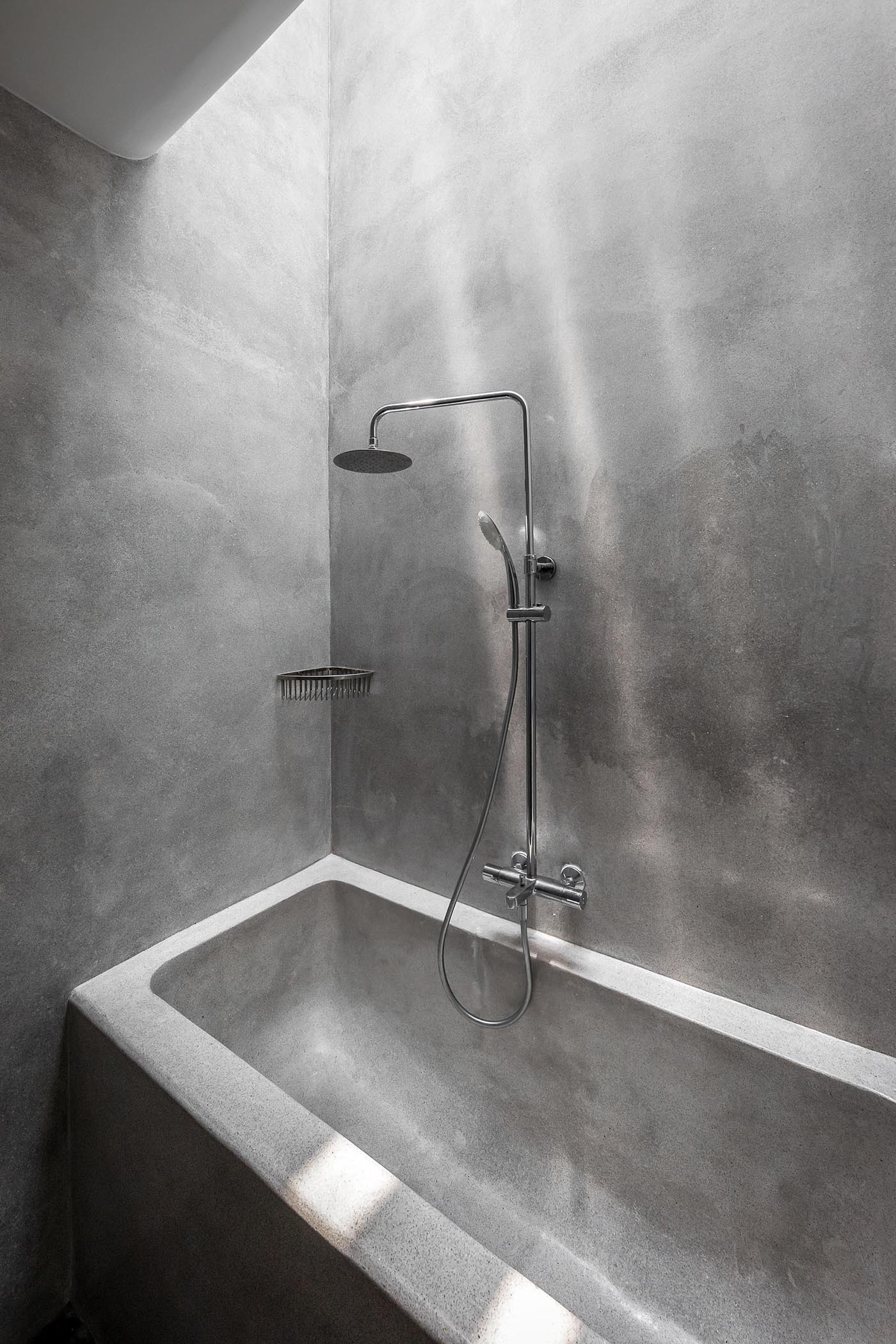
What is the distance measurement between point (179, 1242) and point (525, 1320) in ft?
2.04

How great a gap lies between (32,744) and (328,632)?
2.66ft

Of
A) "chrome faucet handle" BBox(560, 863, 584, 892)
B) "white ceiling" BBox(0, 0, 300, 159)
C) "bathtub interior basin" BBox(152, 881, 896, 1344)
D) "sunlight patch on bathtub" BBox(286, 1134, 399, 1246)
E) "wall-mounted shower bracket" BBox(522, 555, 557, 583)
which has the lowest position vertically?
"bathtub interior basin" BBox(152, 881, 896, 1344)

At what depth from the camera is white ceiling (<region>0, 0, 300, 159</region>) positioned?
865mm

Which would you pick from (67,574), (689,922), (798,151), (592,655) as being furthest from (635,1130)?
(798,151)

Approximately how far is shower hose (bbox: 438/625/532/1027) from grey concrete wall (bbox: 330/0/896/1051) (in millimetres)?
60

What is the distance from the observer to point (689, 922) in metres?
1.20

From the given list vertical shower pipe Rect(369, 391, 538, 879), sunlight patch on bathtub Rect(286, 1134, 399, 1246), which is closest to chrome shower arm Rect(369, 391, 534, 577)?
vertical shower pipe Rect(369, 391, 538, 879)

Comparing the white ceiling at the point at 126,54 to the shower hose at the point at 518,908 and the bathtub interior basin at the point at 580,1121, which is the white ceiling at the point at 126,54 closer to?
the shower hose at the point at 518,908

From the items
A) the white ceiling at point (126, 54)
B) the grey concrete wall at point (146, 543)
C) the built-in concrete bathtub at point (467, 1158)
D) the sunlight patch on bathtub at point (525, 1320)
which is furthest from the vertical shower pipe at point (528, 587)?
the sunlight patch on bathtub at point (525, 1320)

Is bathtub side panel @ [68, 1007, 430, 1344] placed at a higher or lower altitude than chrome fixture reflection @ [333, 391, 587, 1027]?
lower

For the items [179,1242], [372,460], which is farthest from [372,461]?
[179,1242]

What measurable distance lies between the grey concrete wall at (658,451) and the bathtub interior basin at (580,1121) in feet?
Result: 0.52

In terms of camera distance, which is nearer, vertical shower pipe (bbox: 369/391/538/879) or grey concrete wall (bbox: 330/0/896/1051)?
grey concrete wall (bbox: 330/0/896/1051)

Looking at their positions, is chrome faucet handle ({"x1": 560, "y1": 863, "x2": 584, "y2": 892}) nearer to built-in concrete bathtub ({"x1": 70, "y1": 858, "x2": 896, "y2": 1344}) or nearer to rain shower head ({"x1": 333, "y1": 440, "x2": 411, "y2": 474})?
built-in concrete bathtub ({"x1": 70, "y1": 858, "x2": 896, "y2": 1344})
